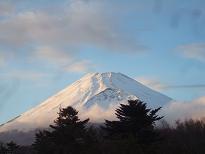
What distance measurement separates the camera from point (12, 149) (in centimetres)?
7569

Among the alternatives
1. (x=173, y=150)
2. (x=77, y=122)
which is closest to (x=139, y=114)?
(x=77, y=122)

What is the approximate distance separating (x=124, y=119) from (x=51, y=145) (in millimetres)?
5722

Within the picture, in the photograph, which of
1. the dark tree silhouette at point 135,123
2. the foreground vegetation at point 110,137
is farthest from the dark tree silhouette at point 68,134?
the dark tree silhouette at point 135,123

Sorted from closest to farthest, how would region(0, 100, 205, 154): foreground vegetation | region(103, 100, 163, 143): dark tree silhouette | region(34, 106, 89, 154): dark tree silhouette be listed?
region(0, 100, 205, 154): foreground vegetation < region(34, 106, 89, 154): dark tree silhouette < region(103, 100, 163, 143): dark tree silhouette

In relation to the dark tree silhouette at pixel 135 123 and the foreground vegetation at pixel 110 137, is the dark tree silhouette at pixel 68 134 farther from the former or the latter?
the dark tree silhouette at pixel 135 123

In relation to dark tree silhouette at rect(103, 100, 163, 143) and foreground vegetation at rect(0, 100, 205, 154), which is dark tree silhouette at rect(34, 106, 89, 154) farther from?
dark tree silhouette at rect(103, 100, 163, 143)

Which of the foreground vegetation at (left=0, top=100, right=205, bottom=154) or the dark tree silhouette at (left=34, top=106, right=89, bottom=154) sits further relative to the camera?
the dark tree silhouette at (left=34, top=106, right=89, bottom=154)

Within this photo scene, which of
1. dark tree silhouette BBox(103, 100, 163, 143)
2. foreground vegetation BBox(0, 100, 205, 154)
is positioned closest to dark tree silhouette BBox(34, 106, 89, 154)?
foreground vegetation BBox(0, 100, 205, 154)

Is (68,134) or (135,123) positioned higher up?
(135,123)

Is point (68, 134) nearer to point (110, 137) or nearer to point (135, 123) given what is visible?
point (110, 137)

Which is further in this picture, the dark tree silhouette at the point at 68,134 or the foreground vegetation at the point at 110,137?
the dark tree silhouette at the point at 68,134

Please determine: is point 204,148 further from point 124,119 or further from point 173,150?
point 124,119

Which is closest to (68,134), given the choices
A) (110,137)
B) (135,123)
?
(110,137)

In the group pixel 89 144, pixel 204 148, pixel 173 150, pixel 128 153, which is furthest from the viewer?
pixel 204 148
